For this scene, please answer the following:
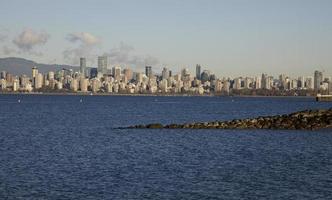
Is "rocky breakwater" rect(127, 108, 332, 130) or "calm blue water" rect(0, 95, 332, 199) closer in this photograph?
"calm blue water" rect(0, 95, 332, 199)

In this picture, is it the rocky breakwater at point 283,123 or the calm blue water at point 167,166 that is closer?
the calm blue water at point 167,166

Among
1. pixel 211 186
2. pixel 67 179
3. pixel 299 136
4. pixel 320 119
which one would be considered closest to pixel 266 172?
pixel 211 186

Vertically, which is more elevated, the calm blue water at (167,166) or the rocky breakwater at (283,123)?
the rocky breakwater at (283,123)

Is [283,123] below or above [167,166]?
above

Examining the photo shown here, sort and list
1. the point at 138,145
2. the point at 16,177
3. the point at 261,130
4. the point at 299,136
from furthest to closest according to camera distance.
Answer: the point at 261,130, the point at 299,136, the point at 138,145, the point at 16,177

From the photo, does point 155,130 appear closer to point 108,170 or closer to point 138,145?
point 138,145

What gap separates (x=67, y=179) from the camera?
31.7m

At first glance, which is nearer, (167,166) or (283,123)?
(167,166)

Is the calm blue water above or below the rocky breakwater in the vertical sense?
below

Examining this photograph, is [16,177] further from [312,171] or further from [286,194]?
[312,171]

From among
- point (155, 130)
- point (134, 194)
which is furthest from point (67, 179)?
point (155, 130)

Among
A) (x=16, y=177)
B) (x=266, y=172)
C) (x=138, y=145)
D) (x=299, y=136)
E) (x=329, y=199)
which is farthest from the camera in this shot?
(x=299, y=136)

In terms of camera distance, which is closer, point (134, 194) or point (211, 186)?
point (134, 194)

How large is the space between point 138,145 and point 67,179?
63.7 ft
